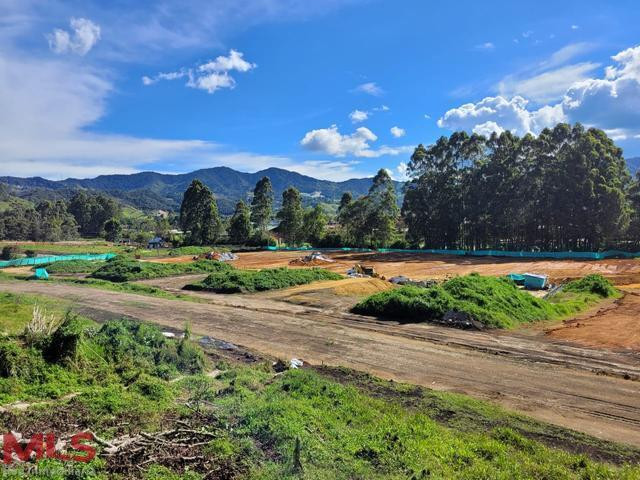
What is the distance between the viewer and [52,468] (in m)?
5.84

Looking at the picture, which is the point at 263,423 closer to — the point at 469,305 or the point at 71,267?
the point at 469,305

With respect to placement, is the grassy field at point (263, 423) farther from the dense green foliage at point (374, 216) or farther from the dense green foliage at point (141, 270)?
the dense green foliage at point (374, 216)

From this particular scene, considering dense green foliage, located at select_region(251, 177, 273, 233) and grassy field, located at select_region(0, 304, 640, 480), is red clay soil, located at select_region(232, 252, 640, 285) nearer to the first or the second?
dense green foliage, located at select_region(251, 177, 273, 233)

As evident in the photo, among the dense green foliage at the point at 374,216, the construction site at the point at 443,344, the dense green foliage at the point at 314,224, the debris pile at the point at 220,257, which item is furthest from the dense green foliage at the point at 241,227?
the construction site at the point at 443,344

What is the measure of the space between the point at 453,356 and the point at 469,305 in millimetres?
7284

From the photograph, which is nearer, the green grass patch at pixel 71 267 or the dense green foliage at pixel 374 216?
the green grass patch at pixel 71 267

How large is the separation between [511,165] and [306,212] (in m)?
43.2

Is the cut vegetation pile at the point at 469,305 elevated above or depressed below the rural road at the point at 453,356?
above

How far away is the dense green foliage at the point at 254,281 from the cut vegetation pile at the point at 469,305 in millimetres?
10826

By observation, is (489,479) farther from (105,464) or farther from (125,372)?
(125,372)

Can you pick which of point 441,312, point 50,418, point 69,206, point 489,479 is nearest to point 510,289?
point 441,312

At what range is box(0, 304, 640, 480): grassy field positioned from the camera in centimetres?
709

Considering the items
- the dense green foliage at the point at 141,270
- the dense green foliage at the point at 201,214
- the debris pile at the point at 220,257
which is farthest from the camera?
the dense green foliage at the point at 201,214

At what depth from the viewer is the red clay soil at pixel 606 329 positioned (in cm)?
1852
